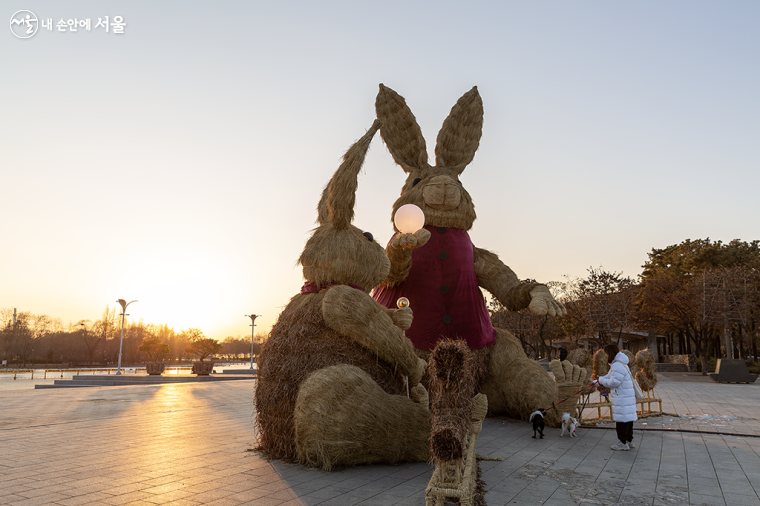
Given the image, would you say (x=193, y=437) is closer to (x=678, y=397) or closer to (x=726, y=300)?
(x=678, y=397)

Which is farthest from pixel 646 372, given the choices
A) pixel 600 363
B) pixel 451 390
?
pixel 451 390

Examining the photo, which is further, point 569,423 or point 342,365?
point 569,423

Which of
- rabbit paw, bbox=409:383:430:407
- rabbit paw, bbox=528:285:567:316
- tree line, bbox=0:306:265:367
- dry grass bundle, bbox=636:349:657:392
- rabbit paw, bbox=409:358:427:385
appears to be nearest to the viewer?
rabbit paw, bbox=409:358:427:385

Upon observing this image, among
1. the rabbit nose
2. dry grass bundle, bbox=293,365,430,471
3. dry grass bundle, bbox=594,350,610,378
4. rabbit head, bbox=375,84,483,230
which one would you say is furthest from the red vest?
dry grass bundle, bbox=594,350,610,378

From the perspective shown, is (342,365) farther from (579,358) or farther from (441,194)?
(579,358)

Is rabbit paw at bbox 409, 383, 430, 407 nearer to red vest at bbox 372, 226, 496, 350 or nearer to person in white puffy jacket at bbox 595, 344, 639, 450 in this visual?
red vest at bbox 372, 226, 496, 350

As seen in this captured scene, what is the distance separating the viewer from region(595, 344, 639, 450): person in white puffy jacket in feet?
17.9

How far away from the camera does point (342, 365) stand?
14.0ft

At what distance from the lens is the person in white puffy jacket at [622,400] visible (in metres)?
5.47

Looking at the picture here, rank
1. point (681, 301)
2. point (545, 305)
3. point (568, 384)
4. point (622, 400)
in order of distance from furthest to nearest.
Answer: point (681, 301), point (568, 384), point (545, 305), point (622, 400)

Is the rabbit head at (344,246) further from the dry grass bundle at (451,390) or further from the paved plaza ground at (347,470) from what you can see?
the paved plaza ground at (347,470)

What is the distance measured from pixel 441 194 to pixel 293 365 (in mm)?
3098

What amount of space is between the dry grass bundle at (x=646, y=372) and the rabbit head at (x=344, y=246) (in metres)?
6.05

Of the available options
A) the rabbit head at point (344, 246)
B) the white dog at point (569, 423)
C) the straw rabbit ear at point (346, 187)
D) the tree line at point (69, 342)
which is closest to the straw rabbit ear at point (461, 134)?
the rabbit head at point (344, 246)
